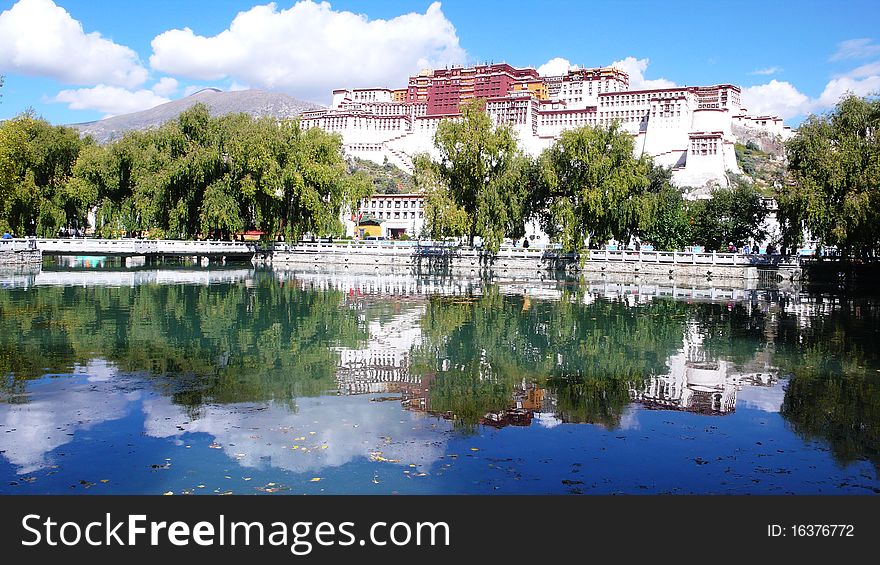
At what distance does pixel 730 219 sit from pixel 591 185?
16.4m

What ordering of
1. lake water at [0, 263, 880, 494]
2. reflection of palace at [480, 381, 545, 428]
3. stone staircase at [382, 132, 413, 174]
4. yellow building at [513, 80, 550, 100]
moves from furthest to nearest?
1. yellow building at [513, 80, 550, 100]
2. stone staircase at [382, 132, 413, 174]
3. reflection of palace at [480, 381, 545, 428]
4. lake water at [0, 263, 880, 494]

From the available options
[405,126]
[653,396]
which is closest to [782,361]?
[653,396]

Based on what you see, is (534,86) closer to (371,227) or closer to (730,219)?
(371,227)

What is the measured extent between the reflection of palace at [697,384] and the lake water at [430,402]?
6 centimetres

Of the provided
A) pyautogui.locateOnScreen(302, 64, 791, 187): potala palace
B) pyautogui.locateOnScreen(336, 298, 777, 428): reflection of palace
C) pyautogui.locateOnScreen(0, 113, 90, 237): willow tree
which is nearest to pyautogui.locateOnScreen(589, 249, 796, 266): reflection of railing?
pyautogui.locateOnScreen(336, 298, 777, 428): reflection of palace

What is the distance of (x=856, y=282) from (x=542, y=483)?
3722cm

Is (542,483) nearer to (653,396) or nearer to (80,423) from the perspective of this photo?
(653,396)

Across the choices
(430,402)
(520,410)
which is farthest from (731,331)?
(430,402)

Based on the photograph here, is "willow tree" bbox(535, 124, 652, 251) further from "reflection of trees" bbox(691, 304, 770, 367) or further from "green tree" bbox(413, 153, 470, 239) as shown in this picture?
"reflection of trees" bbox(691, 304, 770, 367)

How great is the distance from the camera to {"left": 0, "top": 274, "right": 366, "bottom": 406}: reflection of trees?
12.6m

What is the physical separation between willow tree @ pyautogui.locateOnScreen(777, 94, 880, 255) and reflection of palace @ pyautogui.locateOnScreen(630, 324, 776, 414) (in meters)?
21.8

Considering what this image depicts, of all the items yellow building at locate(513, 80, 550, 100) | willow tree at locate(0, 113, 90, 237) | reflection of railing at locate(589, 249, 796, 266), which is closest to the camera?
reflection of railing at locate(589, 249, 796, 266)

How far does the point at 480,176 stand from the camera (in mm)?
45500

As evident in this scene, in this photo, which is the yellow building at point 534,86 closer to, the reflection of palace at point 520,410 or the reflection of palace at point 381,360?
the reflection of palace at point 381,360
